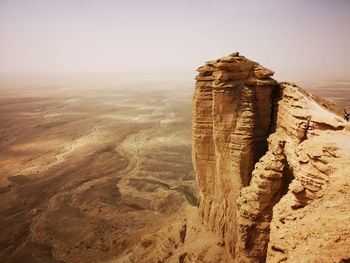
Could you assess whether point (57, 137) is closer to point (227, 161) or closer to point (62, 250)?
point (62, 250)

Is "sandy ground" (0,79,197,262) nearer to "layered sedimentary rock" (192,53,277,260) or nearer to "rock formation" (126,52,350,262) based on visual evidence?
"rock formation" (126,52,350,262)

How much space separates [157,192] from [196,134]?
713 inches

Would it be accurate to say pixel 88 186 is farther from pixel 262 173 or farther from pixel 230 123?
pixel 262 173

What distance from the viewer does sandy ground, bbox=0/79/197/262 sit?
23.4m

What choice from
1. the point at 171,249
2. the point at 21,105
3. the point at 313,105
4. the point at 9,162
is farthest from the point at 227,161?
the point at 21,105

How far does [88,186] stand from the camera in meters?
34.8

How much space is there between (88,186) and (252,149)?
26.2m

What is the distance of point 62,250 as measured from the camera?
2273cm

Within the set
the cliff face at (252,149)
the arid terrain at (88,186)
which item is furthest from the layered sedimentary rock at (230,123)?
the arid terrain at (88,186)

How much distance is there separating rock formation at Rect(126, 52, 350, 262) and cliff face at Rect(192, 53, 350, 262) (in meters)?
0.04

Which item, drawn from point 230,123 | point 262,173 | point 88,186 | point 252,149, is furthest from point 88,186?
point 262,173

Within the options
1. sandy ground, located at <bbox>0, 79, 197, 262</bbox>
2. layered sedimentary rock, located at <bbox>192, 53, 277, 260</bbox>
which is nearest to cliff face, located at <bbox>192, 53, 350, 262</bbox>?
layered sedimentary rock, located at <bbox>192, 53, 277, 260</bbox>

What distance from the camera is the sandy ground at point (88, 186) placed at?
2342 centimetres

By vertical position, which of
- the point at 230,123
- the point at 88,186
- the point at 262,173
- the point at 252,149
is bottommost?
the point at 88,186
